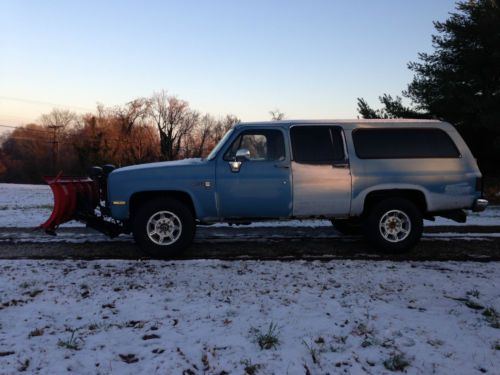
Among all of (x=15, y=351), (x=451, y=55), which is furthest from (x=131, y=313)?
(x=451, y=55)

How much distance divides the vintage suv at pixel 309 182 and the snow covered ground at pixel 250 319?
37.1 inches

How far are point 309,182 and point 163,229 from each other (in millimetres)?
2431

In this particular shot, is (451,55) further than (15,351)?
Yes

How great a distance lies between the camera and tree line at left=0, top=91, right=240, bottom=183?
6606 cm

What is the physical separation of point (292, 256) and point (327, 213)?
909mm

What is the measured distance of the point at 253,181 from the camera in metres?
6.54

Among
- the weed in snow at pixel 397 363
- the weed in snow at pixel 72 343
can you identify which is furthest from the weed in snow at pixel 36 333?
the weed in snow at pixel 397 363

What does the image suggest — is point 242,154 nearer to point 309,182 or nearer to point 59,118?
point 309,182

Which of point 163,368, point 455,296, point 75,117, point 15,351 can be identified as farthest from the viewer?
point 75,117

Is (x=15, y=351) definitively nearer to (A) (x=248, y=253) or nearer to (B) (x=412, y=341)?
(B) (x=412, y=341)

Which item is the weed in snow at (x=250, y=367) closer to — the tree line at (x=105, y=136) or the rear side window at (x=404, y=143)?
the rear side window at (x=404, y=143)

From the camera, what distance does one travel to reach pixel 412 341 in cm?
347

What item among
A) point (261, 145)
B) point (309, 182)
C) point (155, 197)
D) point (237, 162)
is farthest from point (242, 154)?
point (155, 197)

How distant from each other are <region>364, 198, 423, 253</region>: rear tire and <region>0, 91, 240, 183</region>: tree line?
2116 inches
